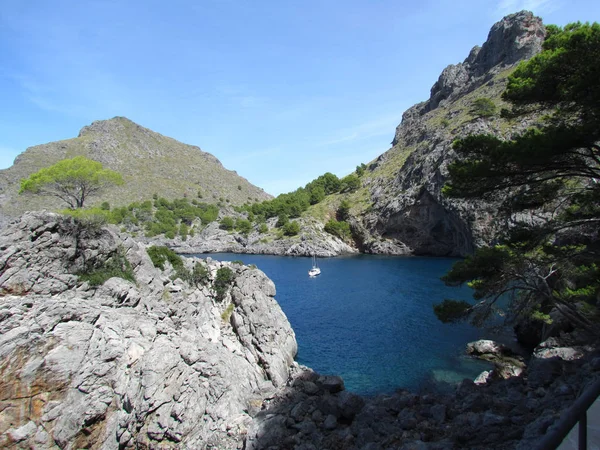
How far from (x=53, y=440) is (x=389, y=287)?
49.0 metres

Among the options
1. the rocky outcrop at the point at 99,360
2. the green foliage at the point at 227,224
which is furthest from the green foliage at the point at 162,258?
the green foliage at the point at 227,224

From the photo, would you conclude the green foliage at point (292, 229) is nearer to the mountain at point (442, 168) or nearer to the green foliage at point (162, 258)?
the mountain at point (442, 168)

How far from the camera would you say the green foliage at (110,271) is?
20.5 metres

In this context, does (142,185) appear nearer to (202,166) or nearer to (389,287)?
(202,166)

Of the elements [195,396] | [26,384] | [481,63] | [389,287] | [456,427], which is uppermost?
[481,63]

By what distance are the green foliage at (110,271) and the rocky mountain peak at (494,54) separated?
375 feet

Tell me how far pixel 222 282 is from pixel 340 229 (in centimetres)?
7777

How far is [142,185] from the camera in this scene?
140 meters

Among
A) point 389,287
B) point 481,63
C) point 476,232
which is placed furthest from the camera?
point 481,63

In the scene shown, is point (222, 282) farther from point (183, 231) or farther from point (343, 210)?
point (183, 231)

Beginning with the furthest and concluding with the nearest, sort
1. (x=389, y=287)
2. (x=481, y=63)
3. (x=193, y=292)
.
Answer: (x=481, y=63) → (x=389, y=287) → (x=193, y=292)

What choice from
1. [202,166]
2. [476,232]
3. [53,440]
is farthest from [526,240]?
[202,166]

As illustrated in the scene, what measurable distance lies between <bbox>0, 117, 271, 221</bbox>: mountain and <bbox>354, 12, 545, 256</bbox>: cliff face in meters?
81.5

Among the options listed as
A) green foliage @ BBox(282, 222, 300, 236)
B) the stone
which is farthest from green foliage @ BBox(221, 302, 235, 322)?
green foliage @ BBox(282, 222, 300, 236)
